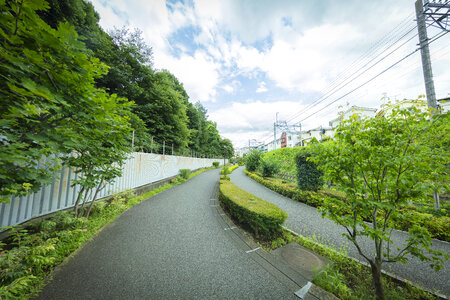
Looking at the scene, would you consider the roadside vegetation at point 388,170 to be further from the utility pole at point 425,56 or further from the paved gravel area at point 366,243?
the utility pole at point 425,56

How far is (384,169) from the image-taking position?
1.86 meters

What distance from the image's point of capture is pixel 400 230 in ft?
12.8

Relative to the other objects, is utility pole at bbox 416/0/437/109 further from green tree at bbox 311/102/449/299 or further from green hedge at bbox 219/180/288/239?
green hedge at bbox 219/180/288/239

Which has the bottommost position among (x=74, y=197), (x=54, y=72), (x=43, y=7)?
(x=74, y=197)

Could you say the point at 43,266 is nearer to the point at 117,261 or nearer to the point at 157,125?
the point at 117,261

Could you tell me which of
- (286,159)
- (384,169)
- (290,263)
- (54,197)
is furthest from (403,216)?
(286,159)

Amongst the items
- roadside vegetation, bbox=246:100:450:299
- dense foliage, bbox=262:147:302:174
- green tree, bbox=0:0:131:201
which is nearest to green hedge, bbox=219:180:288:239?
roadside vegetation, bbox=246:100:450:299

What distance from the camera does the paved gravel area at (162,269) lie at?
1885 mm

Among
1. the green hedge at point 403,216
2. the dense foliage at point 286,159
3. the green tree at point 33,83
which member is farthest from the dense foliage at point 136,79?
the dense foliage at point 286,159

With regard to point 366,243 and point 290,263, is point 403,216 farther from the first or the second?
point 366,243

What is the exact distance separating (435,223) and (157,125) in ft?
47.8

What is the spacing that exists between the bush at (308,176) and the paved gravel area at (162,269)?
4.94 meters

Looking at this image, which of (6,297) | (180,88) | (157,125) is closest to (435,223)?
(6,297)

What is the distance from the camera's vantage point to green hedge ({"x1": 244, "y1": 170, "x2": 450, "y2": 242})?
177 centimetres
